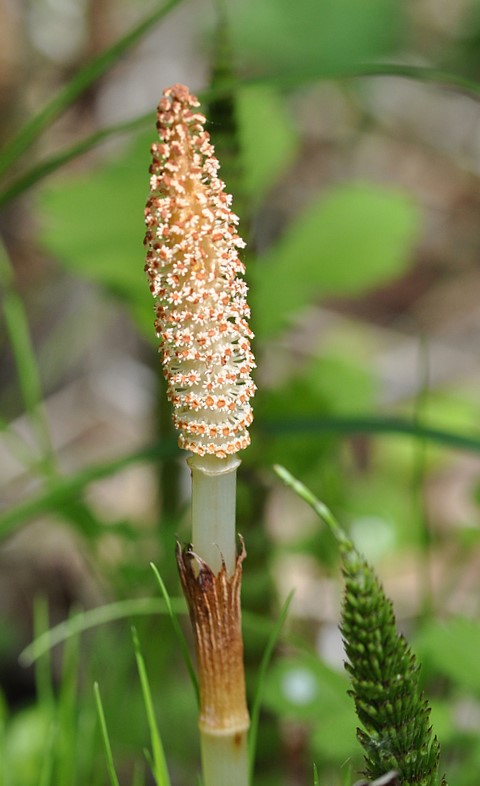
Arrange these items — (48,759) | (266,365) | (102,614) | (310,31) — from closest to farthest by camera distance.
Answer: (48,759)
(102,614)
(266,365)
(310,31)

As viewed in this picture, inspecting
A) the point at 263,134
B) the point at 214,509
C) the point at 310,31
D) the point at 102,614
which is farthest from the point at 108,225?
the point at 310,31

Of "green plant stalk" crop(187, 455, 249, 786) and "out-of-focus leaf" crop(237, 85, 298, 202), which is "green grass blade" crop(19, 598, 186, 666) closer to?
"green plant stalk" crop(187, 455, 249, 786)

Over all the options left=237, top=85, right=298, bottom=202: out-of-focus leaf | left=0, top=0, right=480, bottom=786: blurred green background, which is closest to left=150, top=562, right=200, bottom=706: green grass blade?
left=0, top=0, right=480, bottom=786: blurred green background

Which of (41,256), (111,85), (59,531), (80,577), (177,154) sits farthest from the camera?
(111,85)

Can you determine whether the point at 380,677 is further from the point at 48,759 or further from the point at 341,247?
the point at 341,247

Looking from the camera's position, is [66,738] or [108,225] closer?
[66,738]

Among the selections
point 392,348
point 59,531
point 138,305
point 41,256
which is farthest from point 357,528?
point 41,256

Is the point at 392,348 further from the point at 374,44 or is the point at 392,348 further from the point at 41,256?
the point at 374,44
